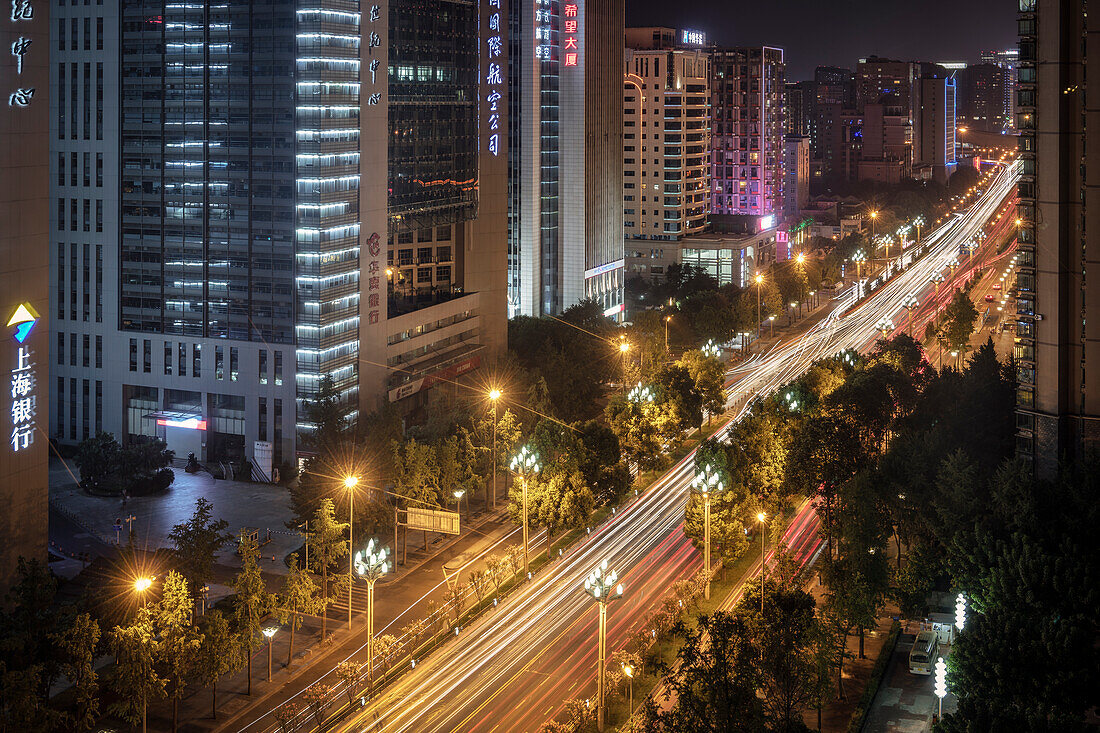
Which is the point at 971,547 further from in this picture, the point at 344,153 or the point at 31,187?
the point at 344,153

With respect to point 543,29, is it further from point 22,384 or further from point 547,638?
point 547,638

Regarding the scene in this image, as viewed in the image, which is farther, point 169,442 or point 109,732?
point 169,442

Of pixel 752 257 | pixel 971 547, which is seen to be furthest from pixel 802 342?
pixel 971 547

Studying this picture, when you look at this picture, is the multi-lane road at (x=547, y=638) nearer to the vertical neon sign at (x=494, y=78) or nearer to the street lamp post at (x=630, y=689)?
the street lamp post at (x=630, y=689)

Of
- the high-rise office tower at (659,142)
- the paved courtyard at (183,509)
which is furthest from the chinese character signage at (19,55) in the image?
the high-rise office tower at (659,142)

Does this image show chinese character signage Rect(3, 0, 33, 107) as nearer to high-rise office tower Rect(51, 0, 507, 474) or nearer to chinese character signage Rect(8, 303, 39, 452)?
chinese character signage Rect(8, 303, 39, 452)

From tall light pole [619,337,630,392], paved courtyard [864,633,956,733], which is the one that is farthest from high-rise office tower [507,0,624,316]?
paved courtyard [864,633,956,733]
